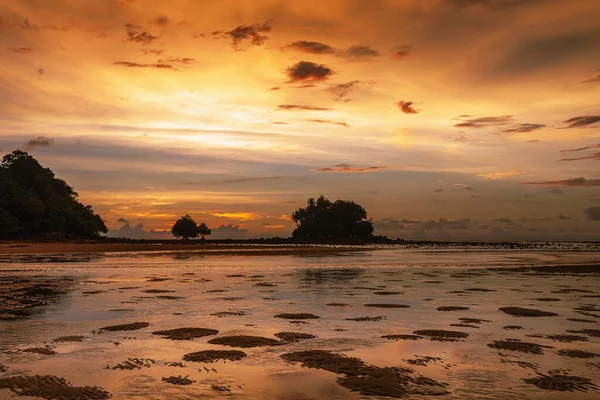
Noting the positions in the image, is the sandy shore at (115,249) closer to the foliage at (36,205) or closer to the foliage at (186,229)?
the foliage at (36,205)

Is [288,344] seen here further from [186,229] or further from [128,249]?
[186,229]

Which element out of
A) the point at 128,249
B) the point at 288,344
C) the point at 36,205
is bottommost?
the point at 128,249

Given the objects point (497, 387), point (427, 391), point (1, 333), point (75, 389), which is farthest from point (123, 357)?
point (497, 387)

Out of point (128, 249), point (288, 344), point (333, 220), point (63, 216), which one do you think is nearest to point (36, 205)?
point (63, 216)

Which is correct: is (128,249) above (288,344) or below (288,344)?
below

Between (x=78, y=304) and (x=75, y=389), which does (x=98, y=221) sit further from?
(x=75, y=389)

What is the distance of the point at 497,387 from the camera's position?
8.70 m

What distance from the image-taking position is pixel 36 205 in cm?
13000

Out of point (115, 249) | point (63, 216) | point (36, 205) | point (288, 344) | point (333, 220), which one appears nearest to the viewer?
point (288, 344)

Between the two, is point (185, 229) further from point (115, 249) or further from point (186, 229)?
point (115, 249)

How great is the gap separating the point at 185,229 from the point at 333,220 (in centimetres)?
5530

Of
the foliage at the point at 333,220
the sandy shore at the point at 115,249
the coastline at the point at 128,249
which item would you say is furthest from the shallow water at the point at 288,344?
the foliage at the point at 333,220

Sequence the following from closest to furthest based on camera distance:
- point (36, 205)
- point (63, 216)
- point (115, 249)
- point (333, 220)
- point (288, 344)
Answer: point (288, 344), point (115, 249), point (36, 205), point (63, 216), point (333, 220)

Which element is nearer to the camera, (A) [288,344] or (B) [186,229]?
(A) [288,344]
